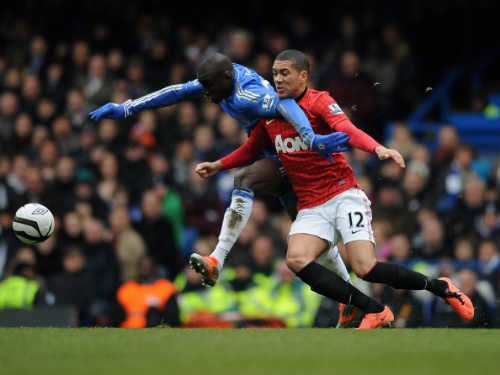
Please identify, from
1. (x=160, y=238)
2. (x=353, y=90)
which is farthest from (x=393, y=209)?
(x=160, y=238)

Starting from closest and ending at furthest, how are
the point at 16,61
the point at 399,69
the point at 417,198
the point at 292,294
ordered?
the point at 292,294 → the point at 417,198 → the point at 399,69 → the point at 16,61

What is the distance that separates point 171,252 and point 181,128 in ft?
6.33

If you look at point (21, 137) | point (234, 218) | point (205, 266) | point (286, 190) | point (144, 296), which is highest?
point (21, 137)

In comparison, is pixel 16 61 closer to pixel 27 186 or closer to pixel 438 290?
pixel 27 186

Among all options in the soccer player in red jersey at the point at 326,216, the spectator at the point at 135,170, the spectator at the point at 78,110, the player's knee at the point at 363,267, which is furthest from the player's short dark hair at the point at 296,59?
the spectator at the point at 78,110

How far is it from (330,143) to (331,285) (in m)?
1.07

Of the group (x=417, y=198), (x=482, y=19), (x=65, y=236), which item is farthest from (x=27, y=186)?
(x=482, y=19)

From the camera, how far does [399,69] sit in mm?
13680

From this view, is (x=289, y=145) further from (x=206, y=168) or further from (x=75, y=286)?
(x=75, y=286)

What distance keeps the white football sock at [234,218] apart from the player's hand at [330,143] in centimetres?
94

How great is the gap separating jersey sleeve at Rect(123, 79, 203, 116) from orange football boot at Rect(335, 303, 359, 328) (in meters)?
2.06

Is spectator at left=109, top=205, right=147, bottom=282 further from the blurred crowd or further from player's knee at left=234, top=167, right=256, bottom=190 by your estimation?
player's knee at left=234, top=167, right=256, bottom=190

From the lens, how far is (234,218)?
7.88 metres

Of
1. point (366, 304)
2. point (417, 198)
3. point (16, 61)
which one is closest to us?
point (366, 304)
